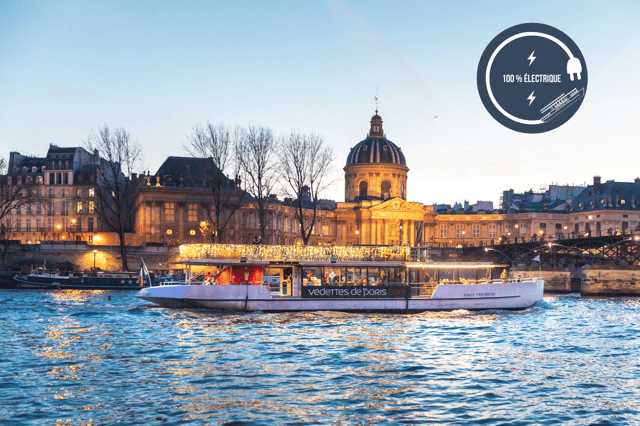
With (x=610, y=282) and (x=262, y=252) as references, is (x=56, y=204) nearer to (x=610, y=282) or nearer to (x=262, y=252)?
(x=262, y=252)

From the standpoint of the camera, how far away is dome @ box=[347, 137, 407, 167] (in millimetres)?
136875

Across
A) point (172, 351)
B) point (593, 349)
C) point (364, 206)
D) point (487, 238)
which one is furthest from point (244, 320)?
point (487, 238)

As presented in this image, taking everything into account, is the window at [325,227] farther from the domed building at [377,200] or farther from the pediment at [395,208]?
the pediment at [395,208]

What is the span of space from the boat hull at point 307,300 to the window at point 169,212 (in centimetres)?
5093

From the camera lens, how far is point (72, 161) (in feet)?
339

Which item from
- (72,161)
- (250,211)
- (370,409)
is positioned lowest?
(370,409)

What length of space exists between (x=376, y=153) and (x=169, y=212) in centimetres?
5716

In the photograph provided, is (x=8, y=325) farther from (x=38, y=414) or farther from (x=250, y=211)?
(x=250, y=211)

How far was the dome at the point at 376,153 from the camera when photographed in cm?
13688

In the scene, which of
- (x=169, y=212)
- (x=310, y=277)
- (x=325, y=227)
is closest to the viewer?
(x=310, y=277)

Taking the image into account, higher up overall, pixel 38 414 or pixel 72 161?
pixel 72 161

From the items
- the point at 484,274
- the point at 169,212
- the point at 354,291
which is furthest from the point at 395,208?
the point at 354,291

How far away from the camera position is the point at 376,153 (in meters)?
137

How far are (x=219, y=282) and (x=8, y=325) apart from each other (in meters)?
12.0
